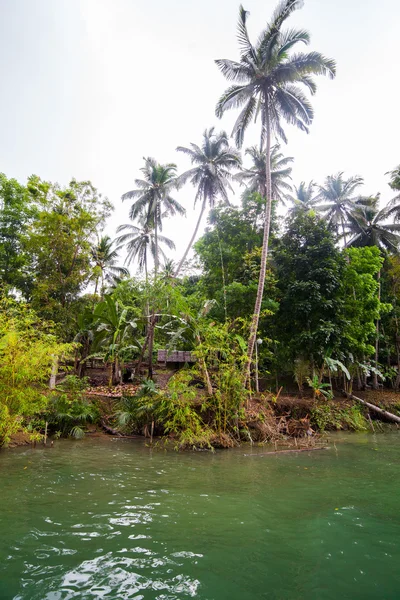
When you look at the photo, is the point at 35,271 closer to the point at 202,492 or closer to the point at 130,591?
the point at 202,492

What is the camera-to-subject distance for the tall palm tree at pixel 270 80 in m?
15.1

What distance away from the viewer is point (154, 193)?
25.2 meters

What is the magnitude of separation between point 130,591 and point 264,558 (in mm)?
1576

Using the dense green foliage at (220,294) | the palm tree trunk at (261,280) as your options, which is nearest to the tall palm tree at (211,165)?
the dense green foliage at (220,294)

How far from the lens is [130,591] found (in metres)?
3.15

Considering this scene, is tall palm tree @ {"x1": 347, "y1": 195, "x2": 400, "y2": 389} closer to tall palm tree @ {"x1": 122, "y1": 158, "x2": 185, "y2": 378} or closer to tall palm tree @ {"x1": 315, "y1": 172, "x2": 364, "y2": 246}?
tall palm tree @ {"x1": 315, "y1": 172, "x2": 364, "y2": 246}

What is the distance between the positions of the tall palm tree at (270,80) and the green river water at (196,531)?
744cm

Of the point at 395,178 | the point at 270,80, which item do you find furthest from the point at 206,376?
the point at 395,178

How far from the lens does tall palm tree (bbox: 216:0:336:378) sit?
1510cm

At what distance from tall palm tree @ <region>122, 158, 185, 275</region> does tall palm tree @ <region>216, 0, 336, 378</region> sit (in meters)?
8.40

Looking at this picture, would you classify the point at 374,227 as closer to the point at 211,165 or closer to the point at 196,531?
the point at 211,165

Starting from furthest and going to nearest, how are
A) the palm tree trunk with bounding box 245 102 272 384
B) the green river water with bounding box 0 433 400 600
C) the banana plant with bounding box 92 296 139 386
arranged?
the banana plant with bounding box 92 296 139 386 < the palm tree trunk with bounding box 245 102 272 384 < the green river water with bounding box 0 433 400 600

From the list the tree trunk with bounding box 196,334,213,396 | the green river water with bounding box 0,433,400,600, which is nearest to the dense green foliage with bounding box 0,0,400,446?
the tree trunk with bounding box 196,334,213,396

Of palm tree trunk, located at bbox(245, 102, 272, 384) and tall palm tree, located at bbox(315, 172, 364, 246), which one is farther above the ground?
tall palm tree, located at bbox(315, 172, 364, 246)
